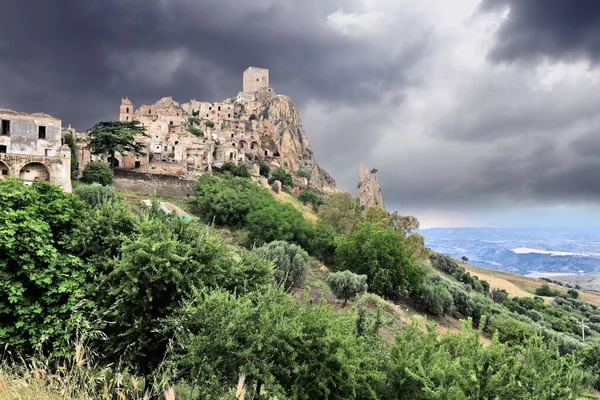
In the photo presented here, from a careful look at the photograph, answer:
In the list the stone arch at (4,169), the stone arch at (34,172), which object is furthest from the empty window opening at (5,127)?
the stone arch at (34,172)

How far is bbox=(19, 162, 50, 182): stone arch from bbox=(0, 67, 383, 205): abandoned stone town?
8cm

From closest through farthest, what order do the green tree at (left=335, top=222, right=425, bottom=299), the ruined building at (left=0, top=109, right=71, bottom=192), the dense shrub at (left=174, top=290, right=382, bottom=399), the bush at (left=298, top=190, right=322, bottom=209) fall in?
the dense shrub at (left=174, top=290, right=382, bottom=399)
the green tree at (left=335, top=222, right=425, bottom=299)
the ruined building at (left=0, top=109, right=71, bottom=192)
the bush at (left=298, top=190, right=322, bottom=209)

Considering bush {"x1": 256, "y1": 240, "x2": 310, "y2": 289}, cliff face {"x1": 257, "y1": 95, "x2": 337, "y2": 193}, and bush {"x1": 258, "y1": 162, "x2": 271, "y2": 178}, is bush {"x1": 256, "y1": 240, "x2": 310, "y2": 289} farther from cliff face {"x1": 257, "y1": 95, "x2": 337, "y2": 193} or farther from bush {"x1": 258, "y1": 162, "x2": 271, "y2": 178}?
cliff face {"x1": 257, "y1": 95, "x2": 337, "y2": 193}

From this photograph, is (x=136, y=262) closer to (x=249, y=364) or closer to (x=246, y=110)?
(x=249, y=364)

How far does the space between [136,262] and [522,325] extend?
3160cm

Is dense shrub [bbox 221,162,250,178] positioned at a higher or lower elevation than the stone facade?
lower

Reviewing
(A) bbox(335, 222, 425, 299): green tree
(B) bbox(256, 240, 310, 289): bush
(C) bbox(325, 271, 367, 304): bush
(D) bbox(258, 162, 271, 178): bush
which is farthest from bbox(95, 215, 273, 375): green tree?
(D) bbox(258, 162, 271, 178): bush

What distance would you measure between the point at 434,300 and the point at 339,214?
21.1 metres

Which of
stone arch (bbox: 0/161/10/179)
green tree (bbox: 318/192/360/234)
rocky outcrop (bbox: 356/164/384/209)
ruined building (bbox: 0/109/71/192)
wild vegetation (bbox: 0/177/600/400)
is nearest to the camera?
wild vegetation (bbox: 0/177/600/400)

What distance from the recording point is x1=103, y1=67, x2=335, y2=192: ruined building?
68.8 m

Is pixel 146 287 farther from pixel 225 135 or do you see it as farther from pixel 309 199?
pixel 225 135

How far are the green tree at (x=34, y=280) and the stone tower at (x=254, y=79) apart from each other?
12550 cm

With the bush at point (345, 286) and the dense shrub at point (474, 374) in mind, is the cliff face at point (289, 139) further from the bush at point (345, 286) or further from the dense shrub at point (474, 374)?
the dense shrub at point (474, 374)

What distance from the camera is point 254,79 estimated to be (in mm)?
132625
